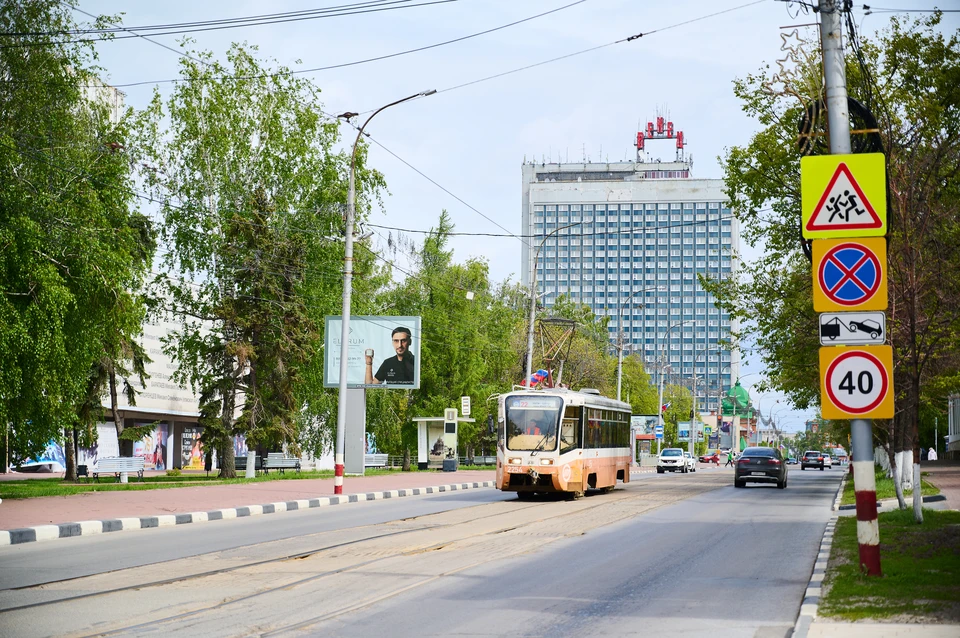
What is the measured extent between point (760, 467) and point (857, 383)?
32.0 m

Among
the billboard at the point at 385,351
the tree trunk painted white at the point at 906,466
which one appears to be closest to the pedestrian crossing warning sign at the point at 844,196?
the tree trunk painted white at the point at 906,466

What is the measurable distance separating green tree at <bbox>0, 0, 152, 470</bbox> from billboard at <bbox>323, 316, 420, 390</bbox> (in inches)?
694

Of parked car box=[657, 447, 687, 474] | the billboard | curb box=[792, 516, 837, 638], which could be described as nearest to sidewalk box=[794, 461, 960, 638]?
curb box=[792, 516, 837, 638]

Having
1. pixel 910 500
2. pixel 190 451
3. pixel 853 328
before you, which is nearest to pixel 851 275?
pixel 853 328

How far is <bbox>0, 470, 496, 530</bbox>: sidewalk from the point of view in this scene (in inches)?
827

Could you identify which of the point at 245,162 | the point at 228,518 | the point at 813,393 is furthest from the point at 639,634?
the point at 245,162

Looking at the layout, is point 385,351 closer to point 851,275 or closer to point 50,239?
point 50,239

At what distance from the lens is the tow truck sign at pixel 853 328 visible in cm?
1114

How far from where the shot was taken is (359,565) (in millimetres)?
13742

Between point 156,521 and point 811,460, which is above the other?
point 156,521

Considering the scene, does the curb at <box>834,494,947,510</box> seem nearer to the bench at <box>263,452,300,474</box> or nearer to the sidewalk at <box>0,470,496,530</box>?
the sidewalk at <box>0,470,496,530</box>

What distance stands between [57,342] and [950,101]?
65.4 feet

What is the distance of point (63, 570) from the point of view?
13.2 m

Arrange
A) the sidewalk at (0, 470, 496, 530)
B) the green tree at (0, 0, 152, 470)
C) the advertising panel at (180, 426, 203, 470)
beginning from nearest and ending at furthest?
the sidewalk at (0, 470, 496, 530)
the green tree at (0, 0, 152, 470)
the advertising panel at (180, 426, 203, 470)
